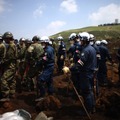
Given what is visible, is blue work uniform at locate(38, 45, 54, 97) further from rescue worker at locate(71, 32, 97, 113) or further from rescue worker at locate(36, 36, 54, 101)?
rescue worker at locate(71, 32, 97, 113)

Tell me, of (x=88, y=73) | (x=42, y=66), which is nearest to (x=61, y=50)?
(x=42, y=66)

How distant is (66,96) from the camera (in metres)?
10.0

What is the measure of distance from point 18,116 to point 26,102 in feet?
12.5

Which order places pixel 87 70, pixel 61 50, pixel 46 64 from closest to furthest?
pixel 87 70 → pixel 46 64 → pixel 61 50

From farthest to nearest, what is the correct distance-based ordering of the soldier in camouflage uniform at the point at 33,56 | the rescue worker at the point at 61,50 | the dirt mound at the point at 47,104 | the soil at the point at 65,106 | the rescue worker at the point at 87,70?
the rescue worker at the point at 61,50, the soldier in camouflage uniform at the point at 33,56, the dirt mound at the point at 47,104, the soil at the point at 65,106, the rescue worker at the point at 87,70

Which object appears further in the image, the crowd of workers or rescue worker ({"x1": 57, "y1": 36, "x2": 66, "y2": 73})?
rescue worker ({"x1": 57, "y1": 36, "x2": 66, "y2": 73})

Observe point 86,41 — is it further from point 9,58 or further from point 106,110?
point 9,58

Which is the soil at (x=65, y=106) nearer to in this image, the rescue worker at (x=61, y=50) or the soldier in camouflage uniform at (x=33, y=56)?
the soldier in camouflage uniform at (x=33, y=56)

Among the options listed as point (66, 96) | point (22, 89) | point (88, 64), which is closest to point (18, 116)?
point (88, 64)

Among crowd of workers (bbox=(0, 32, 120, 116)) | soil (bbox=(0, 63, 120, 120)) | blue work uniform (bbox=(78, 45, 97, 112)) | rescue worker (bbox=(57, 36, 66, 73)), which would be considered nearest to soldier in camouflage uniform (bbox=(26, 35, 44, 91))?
crowd of workers (bbox=(0, 32, 120, 116))

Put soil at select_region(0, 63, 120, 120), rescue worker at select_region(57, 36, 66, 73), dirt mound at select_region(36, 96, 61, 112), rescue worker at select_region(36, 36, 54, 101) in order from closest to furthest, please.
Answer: soil at select_region(0, 63, 120, 120) → dirt mound at select_region(36, 96, 61, 112) → rescue worker at select_region(36, 36, 54, 101) → rescue worker at select_region(57, 36, 66, 73)

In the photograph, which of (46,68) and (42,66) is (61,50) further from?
(46,68)

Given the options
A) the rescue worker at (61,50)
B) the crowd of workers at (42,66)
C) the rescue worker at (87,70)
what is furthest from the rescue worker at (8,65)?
the rescue worker at (61,50)

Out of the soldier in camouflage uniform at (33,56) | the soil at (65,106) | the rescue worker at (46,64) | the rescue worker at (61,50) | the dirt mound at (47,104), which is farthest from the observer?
the rescue worker at (61,50)
